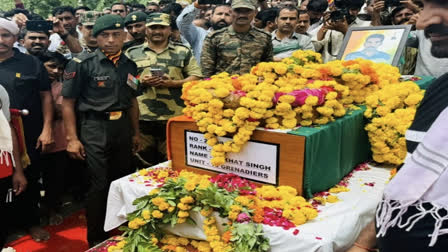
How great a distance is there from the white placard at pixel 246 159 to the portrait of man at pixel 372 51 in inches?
71.4

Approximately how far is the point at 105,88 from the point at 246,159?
1616 millimetres

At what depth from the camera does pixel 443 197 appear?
1062mm

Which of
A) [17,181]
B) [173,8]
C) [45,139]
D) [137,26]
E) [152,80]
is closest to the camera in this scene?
[17,181]

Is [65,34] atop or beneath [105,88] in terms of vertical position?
atop

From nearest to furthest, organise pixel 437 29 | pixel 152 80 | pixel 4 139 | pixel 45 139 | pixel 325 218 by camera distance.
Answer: pixel 437 29 < pixel 325 218 < pixel 4 139 < pixel 45 139 < pixel 152 80

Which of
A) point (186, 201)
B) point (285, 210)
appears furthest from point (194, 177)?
point (285, 210)

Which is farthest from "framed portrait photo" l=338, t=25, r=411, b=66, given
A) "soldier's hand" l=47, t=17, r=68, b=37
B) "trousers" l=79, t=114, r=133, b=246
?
"soldier's hand" l=47, t=17, r=68, b=37

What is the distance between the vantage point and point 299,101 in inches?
82.4

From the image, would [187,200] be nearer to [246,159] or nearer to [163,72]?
[246,159]

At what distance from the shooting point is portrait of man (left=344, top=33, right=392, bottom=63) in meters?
3.33

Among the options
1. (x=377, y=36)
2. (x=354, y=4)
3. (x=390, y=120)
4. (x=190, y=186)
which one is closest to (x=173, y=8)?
(x=354, y=4)

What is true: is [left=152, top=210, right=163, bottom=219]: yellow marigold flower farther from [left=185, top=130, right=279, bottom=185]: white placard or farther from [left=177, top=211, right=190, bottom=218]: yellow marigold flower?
[left=185, top=130, right=279, bottom=185]: white placard

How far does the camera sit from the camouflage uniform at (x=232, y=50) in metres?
3.83

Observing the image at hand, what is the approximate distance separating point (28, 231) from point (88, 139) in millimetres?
1183
